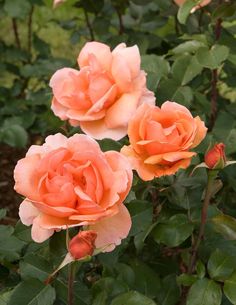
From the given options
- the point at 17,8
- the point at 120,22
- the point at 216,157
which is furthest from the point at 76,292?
the point at 17,8

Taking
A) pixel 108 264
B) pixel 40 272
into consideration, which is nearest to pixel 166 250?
pixel 108 264

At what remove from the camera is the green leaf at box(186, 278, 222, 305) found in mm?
1151

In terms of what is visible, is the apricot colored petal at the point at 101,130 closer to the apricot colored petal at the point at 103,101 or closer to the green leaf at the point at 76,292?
the apricot colored petal at the point at 103,101

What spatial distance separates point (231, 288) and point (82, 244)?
334 mm

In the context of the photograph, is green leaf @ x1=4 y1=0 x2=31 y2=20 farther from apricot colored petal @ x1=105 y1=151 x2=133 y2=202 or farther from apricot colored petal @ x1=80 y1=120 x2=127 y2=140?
apricot colored petal @ x1=105 y1=151 x2=133 y2=202

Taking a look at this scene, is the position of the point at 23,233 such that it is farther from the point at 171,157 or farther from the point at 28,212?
the point at 171,157

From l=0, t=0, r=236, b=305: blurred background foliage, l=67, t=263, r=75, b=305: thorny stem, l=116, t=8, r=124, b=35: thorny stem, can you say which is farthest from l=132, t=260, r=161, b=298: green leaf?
l=116, t=8, r=124, b=35: thorny stem

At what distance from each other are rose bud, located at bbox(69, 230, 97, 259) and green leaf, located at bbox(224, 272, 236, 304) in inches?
12.2

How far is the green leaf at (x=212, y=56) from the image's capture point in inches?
59.5

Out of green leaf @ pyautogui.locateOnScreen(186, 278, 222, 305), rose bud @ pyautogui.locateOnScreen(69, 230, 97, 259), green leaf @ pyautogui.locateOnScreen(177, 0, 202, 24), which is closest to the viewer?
rose bud @ pyautogui.locateOnScreen(69, 230, 97, 259)

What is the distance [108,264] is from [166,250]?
442 millimetres

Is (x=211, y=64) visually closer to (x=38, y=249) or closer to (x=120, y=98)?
(x=120, y=98)

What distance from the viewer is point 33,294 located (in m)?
1.14

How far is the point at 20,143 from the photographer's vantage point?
2359 mm
